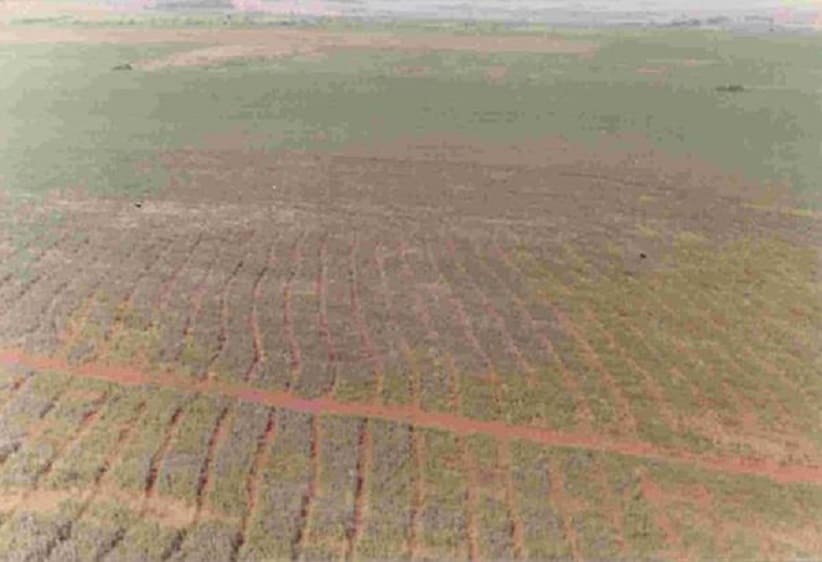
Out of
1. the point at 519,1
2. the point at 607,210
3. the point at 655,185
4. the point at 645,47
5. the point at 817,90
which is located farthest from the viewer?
the point at 519,1

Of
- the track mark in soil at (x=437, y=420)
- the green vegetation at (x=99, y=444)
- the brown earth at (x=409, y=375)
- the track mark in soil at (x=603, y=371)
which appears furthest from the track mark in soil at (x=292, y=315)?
the track mark in soil at (x=603, y=371)

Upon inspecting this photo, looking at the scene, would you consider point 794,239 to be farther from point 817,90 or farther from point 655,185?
point 817,90

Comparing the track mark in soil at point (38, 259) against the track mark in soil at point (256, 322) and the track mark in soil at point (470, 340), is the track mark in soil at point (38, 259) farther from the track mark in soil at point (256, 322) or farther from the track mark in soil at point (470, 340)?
the track mark in soil at point (470, 340)

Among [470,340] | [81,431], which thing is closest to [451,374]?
[470,340]

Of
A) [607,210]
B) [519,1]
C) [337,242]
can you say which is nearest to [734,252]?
[607,210]

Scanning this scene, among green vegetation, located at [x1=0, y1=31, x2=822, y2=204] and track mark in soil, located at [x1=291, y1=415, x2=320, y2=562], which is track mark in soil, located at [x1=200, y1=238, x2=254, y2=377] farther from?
green vegetation, located at [x1=0, y1=31, x2=822, y2=204]

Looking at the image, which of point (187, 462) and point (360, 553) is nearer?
point (360, 553)
